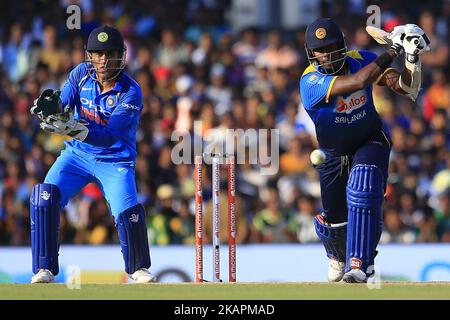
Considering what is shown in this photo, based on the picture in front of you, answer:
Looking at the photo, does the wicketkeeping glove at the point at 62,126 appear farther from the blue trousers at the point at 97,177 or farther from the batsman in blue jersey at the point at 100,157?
the blue trousers at the point at 97,177

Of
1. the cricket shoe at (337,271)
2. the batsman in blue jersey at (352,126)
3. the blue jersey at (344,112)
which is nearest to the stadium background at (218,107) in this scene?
the cricket shoe at (337,271)

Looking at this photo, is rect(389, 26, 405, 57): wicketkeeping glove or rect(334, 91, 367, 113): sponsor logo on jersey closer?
rect(389, 26, 405, 57): wicketkeeping glove

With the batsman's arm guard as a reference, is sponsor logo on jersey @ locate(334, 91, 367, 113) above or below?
below

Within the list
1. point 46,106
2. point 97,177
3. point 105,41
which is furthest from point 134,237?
point 105,41

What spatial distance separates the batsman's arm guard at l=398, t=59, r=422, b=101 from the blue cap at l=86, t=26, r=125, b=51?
211 centimetres

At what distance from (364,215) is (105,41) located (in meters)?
2.35

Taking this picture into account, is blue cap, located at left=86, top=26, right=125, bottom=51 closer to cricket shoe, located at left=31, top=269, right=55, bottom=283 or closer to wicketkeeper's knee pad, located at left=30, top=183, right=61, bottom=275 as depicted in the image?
wicketkeeper's knee pad, located at left=30, top=183, right=61, bottom=275

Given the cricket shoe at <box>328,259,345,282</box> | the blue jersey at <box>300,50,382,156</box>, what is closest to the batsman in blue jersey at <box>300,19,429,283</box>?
the blue jersey at <box>300,50,382,156</box>

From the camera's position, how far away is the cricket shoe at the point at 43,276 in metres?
8.83

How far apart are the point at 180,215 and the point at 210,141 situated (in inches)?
39.7

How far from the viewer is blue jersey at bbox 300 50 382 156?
875 centimetres

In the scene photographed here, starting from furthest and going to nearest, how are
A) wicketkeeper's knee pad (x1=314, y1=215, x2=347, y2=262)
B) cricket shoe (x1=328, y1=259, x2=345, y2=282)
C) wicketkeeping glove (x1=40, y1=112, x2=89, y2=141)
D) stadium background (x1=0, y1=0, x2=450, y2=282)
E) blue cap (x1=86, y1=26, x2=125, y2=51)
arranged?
stadium background (x1=0, y1=0, x2=450, y2=282) → cricket shoe (x1=328, y1=259, x2=345, y2=282) → wicketkeeper's knee pad (x1=314, y1=215, x2=347, y2=262) → blue cap (x1=86, y1=26, x2=125, y2=51) → wicketkeeping glove (x1=40, y1=112, x2=89, y2=141)

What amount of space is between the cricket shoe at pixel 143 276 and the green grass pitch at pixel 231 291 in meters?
0.51
